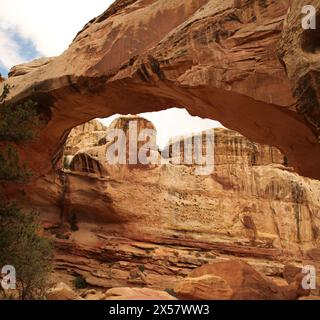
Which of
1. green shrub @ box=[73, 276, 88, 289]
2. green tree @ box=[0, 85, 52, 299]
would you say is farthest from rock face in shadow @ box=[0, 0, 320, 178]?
green shrub @ box=[73, 276, 88, 289]

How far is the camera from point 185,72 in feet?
41.4

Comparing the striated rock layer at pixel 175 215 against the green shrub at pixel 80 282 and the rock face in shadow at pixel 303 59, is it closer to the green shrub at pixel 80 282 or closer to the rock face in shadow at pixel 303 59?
the green shrub at pixel 80 282

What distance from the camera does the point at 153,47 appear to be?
13.4 meters

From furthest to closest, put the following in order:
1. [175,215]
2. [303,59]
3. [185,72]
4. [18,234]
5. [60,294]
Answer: [175,215], [60,294], [18,234], [185,72], [303,59]

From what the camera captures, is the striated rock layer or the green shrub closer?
the green shrub

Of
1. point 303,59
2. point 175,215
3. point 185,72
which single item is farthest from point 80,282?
point 303,59

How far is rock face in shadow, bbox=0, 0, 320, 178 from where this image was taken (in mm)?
11164

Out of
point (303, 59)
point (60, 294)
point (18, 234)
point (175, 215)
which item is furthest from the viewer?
point (175, 215)

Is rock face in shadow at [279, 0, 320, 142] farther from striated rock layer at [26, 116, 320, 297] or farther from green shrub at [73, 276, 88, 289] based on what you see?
striated rock layer at [26, 116, 320, 297]

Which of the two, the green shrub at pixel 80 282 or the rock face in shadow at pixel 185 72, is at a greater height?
the rock face in shadow at pixel 185 72

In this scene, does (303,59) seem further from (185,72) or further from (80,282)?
(80,282)

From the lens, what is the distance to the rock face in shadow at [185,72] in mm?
11164

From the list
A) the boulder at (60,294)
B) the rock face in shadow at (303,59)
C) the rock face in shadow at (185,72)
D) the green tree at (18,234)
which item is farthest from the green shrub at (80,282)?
the rock face in shadow at (303,59)
